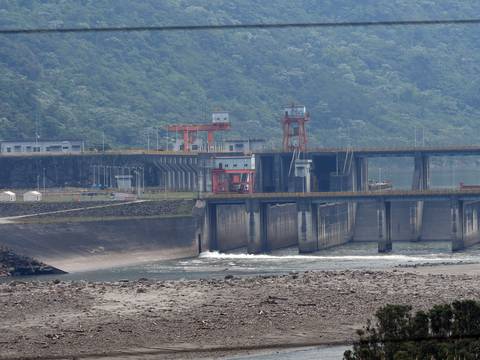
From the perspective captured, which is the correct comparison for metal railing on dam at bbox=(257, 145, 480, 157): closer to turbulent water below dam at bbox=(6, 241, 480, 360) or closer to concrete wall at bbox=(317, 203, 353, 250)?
concrete wall at bbox=(317, 203, 353, 250)

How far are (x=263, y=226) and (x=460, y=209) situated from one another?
16.9 metres

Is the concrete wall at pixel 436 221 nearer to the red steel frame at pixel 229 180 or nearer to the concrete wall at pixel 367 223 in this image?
the concrete wall at pixel 367 223

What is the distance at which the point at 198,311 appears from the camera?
2810 inches

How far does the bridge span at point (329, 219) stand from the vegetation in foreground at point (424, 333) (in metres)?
75.4

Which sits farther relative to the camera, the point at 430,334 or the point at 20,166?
the point at 20,166

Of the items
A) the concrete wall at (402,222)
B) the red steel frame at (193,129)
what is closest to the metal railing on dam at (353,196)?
the concrete wall at (402,222)

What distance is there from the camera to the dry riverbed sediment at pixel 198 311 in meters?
63.5

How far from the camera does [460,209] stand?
12800cm

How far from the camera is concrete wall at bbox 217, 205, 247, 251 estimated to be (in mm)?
129250

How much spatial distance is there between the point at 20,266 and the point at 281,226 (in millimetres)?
37802

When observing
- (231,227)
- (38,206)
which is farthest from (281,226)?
(38,206)

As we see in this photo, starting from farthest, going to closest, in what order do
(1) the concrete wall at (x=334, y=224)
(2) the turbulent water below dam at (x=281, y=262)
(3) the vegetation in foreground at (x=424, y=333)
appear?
(1) the concrete wall at (x=334, y=224) → (2) the turbulent water below dam at (x=281, y=262) → (3) the vegetation in foreground at (x=424, y=333)

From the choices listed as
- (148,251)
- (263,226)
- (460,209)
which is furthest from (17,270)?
(460,209)

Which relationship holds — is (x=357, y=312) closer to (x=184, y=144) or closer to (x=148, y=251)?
(x=148, y=251)
